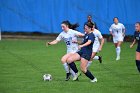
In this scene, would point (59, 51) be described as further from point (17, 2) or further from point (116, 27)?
point (17, 2)

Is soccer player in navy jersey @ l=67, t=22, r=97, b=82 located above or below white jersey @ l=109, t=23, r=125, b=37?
below

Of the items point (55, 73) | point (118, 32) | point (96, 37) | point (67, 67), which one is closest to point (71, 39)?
point (67, 67)

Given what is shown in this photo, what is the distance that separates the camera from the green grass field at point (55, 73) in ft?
48.6

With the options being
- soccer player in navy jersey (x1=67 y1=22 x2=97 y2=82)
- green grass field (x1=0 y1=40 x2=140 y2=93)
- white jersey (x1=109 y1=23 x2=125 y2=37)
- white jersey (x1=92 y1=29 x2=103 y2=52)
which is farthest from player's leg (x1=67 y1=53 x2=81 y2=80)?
white jersey (x1=109 y1=23 x2=125 y2=37)

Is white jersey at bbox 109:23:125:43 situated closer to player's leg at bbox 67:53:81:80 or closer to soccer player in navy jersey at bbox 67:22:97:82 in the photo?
player's leg at bbox 67:53:81:80

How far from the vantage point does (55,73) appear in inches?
747

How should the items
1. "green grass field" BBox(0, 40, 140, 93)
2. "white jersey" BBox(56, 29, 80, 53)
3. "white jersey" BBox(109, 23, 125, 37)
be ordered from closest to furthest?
→ "green grass field" BBox(0, 40, 140, 93) < "white jersey" BBox(56, 29, 80, 53) < "white jersey" BBox(109, 23, 125, 37)

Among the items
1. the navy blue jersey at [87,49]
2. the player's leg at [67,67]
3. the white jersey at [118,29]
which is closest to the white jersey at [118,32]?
the white jersey at [118,29]

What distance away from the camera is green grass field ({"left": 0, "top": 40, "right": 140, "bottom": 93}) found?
1483 cm

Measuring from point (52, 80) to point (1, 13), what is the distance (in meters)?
20.7

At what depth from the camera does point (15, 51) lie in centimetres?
2922

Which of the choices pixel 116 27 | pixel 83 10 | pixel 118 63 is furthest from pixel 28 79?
pixel 83 10

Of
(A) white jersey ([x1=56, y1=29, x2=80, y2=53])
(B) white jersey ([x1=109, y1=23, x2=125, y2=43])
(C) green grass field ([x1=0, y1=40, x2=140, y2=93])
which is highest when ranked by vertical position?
(B) white jersey ([x1=109, y1=23, x2=125, y2=43])

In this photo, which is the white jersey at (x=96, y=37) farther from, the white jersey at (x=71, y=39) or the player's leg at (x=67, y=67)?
the player's leg at (x=67, y=67)
